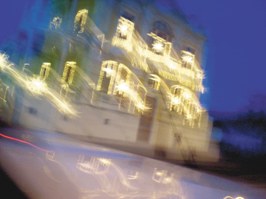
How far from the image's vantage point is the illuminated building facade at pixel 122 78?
4.40 meters

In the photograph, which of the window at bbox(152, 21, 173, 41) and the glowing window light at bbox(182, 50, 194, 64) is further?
the window at bbox(152, 21, 173, 41)

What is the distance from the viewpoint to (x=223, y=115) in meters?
3.90

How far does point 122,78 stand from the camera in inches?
218

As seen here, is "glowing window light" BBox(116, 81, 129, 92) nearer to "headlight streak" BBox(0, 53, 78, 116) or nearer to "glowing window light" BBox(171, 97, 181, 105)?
"glowing window light" BBox(171, 97, 181, 105)

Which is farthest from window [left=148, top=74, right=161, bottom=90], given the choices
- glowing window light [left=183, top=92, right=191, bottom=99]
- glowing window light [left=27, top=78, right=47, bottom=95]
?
glowing window light [left=27, top=78, right=47, bottom=95]

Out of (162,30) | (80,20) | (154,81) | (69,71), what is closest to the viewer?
(154,81)

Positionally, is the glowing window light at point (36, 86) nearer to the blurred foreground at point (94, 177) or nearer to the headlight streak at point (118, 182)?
the blurred foreground at point (94, 177)

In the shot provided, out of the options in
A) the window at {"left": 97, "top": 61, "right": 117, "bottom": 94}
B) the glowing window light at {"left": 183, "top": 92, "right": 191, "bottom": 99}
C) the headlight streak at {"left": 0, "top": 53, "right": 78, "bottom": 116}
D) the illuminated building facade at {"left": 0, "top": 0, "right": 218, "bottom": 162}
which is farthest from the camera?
the headlight streak at {"left": 0, "top": 53, "right": 78, "bottom": 116}

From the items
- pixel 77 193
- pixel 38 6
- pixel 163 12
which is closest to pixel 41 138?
pixel 77 193

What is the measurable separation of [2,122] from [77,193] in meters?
3.44

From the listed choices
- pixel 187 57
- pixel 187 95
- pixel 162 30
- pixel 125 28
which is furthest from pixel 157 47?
pixel 187 95

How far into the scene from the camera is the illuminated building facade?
440cm

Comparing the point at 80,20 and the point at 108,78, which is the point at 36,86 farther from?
the point at 80,20

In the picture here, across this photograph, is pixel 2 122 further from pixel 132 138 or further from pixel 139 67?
pixel 139 67
